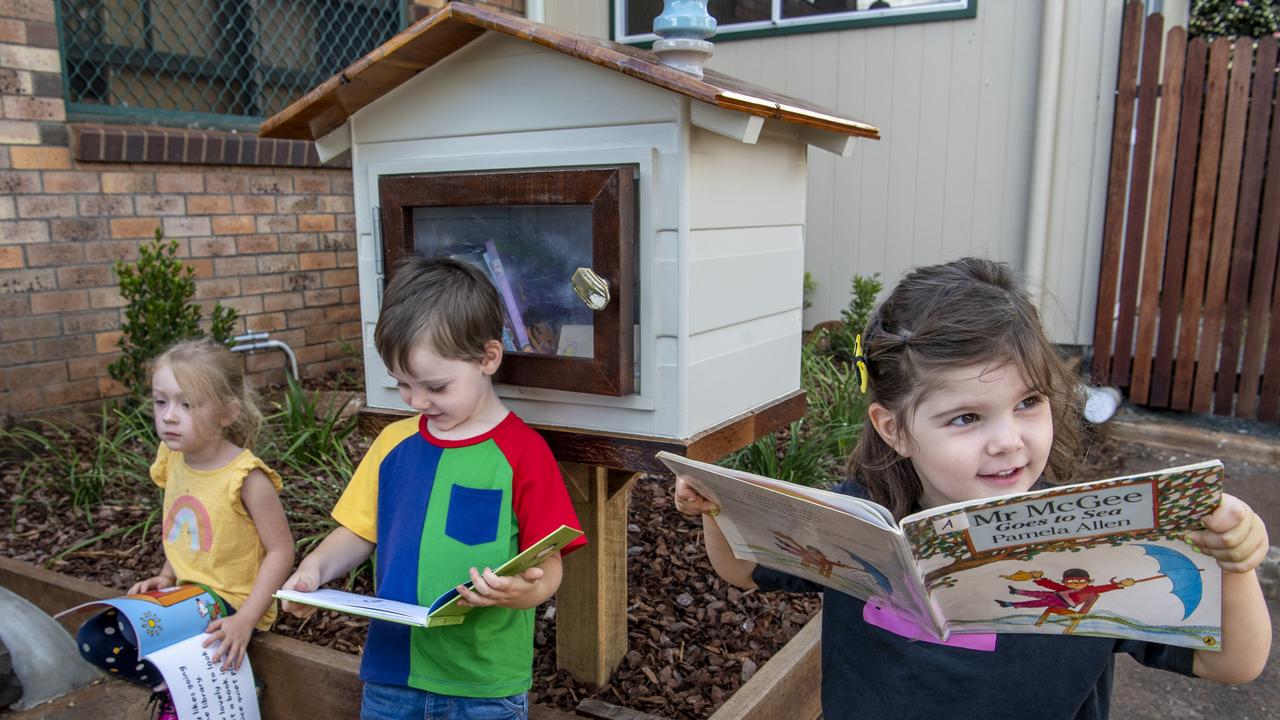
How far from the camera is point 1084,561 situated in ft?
3.51

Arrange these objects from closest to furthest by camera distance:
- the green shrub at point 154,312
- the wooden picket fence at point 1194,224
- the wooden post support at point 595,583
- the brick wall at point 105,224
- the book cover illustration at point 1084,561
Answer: the book cover illustration at point 1084,561, the wooden post support at point 595,583, the green shrub at point 154,312, the brick wall at point 105,224, the wooden picket fence at point 1194,224

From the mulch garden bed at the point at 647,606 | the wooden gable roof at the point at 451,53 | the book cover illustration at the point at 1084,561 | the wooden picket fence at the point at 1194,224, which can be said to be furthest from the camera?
the wooden picket fence at the point at 1194,224

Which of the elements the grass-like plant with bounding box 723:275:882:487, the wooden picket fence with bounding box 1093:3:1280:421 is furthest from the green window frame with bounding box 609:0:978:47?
the grass-like plant with bounding box 723:275:882:487

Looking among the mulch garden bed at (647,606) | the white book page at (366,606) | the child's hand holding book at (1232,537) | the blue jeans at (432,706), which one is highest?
the child's hand holding book at (1232,537)

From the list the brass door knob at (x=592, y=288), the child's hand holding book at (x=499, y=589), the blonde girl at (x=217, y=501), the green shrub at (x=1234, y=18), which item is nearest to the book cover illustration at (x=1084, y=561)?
the child's hand holding book at (x=499, y=589)

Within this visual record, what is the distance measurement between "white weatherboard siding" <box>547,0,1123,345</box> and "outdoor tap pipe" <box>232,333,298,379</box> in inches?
124

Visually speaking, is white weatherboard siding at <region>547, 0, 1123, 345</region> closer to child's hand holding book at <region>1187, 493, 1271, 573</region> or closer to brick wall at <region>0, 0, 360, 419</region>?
brick wall at <region>0, 0, 360, 419</region>

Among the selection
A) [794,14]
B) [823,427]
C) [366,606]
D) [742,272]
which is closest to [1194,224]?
[823,427]

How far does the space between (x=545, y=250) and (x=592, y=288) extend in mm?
210

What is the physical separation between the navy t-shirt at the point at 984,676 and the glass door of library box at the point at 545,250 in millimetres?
629

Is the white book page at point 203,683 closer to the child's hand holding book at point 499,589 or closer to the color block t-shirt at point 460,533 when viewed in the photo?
the color block t-shirt at point 460,533

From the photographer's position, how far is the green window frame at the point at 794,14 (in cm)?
527

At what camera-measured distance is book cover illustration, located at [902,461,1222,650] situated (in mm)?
958

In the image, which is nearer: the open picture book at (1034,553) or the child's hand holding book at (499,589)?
the open picture book at (1034,553)
